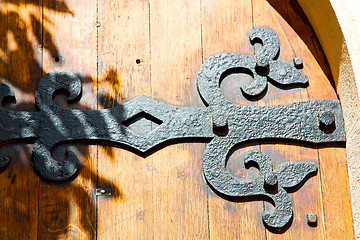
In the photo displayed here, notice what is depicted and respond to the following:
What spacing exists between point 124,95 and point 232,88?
1.25 feet

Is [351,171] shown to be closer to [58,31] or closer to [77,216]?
[77,216]

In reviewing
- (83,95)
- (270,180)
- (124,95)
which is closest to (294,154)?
(270,180)

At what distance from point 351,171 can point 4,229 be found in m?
1.14

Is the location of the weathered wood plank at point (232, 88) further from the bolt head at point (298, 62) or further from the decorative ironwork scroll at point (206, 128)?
the bolt head at point (298, 62)

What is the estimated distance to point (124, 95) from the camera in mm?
1482

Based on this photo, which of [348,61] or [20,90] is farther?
[20,90]

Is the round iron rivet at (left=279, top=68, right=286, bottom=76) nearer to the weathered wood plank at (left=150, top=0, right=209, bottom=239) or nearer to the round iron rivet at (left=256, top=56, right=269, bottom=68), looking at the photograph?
the round iron rivet at (left=256, top=56, right=269, bottom=68)

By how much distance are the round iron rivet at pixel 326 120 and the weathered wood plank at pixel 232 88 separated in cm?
23

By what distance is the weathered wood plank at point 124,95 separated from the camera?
1.39 m

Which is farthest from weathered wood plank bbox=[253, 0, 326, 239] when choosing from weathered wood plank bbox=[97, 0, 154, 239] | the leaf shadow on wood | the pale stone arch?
the leaf shadow on wood

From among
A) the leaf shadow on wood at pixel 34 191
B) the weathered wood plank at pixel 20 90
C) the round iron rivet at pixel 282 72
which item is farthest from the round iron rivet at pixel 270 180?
the weathered wood plank at pixel 20 90

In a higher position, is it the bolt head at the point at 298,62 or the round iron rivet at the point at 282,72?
the bolt head at the point at 298,62

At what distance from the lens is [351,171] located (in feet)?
4.58

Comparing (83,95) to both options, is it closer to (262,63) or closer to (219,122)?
(219,122)
